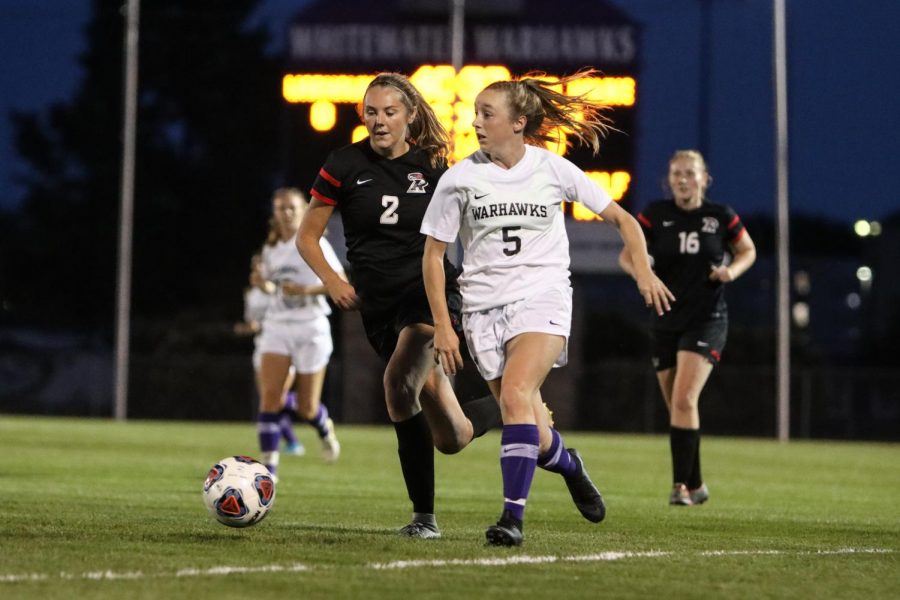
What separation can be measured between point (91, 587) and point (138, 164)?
43.2m

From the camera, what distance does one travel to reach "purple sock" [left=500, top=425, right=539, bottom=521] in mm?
6574

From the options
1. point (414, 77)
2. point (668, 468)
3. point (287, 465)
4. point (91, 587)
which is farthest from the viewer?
point (414, 77)

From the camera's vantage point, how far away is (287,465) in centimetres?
1394

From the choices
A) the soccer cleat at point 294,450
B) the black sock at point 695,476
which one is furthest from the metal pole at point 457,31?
the black sock at point 695,476

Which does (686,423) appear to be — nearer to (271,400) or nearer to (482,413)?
(482,413)

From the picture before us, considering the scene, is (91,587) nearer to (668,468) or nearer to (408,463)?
(408,463)

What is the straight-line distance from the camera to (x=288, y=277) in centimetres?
1227

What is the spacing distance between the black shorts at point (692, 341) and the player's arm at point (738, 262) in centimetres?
32

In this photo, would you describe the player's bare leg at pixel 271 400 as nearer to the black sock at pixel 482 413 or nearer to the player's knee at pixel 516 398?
the black sock at pixel 482 413

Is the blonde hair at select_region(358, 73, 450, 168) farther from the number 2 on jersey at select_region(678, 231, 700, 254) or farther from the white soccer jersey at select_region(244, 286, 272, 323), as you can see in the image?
the white soccer jersey at select_region(244, 286, 272, 323)

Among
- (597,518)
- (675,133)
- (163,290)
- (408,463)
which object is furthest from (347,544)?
(675,133)

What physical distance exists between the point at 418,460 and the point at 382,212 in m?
1.16

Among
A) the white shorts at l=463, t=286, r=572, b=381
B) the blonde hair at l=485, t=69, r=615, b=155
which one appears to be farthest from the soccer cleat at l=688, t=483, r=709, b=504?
the blonde hair at l=485, t=69, r=615, b=155

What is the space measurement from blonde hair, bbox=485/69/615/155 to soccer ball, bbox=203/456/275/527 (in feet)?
6.56
